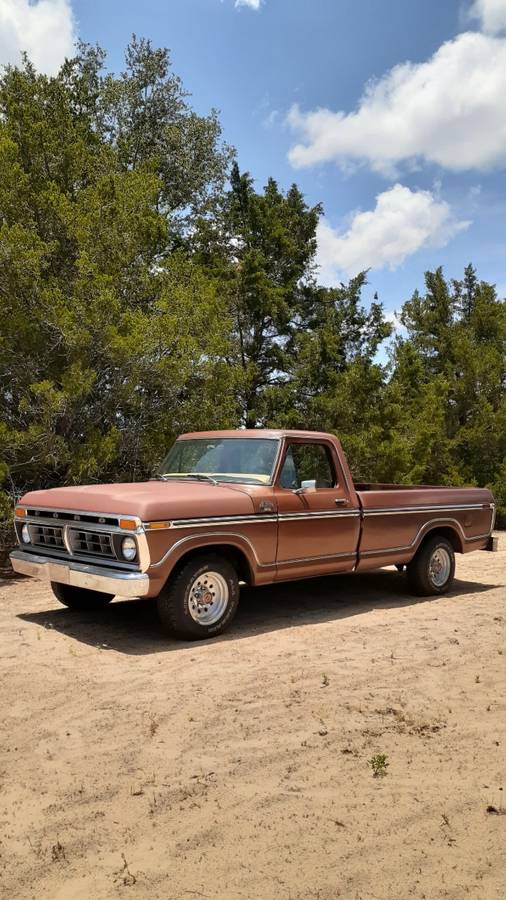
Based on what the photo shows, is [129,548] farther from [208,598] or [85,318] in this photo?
[85,318]

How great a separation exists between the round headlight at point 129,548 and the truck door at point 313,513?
1502mm

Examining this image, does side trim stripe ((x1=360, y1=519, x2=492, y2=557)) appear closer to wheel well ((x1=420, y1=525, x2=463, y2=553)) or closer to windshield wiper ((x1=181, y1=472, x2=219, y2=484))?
wheel well ((x1=420, y1=525, x2=463, y2=553))

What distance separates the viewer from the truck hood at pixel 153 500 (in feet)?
18.4

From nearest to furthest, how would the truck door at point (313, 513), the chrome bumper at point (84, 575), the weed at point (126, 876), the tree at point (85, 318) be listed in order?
the weed at point (126, 876) → the chrome bumper at point (84, 575) → the truck door at point (313, 513) → the tree at point (85, 318)

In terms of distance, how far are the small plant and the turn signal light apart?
2.57 metres

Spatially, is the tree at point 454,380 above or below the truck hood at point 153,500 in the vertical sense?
above

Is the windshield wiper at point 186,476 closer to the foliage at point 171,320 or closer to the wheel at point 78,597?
the wheel at point 78,597

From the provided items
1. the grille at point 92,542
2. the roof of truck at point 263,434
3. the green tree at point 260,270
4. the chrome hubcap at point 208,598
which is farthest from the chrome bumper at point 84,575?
the green tree at point 260,270

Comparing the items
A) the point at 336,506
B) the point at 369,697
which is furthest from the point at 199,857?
the point at 336,506

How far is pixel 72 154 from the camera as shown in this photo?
41.7 feet

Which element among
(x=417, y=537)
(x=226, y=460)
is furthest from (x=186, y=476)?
(x=417, y=537)

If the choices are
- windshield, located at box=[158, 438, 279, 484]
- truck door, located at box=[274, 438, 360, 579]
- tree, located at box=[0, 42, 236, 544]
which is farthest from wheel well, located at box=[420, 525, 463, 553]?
tree, located at box=[0, 42, 236, 544]

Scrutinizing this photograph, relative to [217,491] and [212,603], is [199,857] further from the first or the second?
[217,491]

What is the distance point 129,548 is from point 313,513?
6.58 ft
